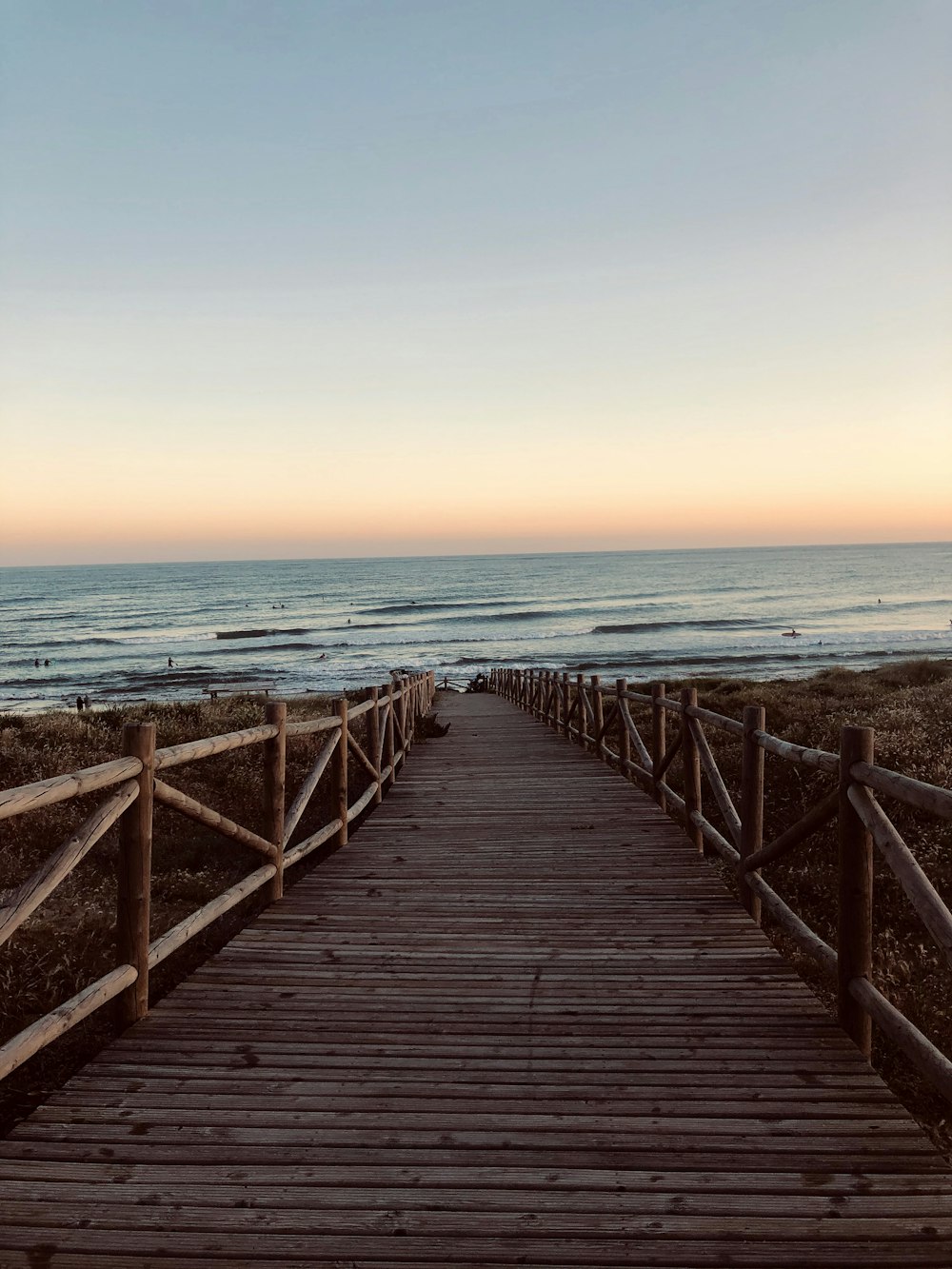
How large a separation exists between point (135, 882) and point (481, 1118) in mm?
1955

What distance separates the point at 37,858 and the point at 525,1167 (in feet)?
25.4

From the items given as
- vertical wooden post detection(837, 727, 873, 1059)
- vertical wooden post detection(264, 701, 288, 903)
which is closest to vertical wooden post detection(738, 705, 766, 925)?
vertical wooden post detection(837, 727, 873, 1059)

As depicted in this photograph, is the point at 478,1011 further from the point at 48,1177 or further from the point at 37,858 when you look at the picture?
the point at 37,858

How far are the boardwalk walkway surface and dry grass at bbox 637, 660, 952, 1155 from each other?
1194mm

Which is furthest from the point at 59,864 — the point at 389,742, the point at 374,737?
the point at 389,742

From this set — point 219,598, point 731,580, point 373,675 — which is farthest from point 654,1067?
point 731,580

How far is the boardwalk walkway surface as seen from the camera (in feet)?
7.77

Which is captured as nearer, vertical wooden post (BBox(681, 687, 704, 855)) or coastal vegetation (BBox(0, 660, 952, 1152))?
coastal vegetation (BBox(0, 660, 952, 1152))

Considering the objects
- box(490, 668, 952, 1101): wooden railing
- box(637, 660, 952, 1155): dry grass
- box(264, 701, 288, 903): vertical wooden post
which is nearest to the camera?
box(490, 668, 952, 1101): wooden railing

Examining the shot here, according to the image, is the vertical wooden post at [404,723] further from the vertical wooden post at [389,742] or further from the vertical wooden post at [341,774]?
the vertical wooden post at [341,774]

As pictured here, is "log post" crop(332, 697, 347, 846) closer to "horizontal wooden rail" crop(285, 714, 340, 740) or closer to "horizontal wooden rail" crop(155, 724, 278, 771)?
"horizontal wooden rail" crop(285, 714, 340, 740)

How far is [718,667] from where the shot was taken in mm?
44938

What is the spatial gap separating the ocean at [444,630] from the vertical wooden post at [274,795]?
33.4 meters

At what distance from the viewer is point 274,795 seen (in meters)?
5.73
